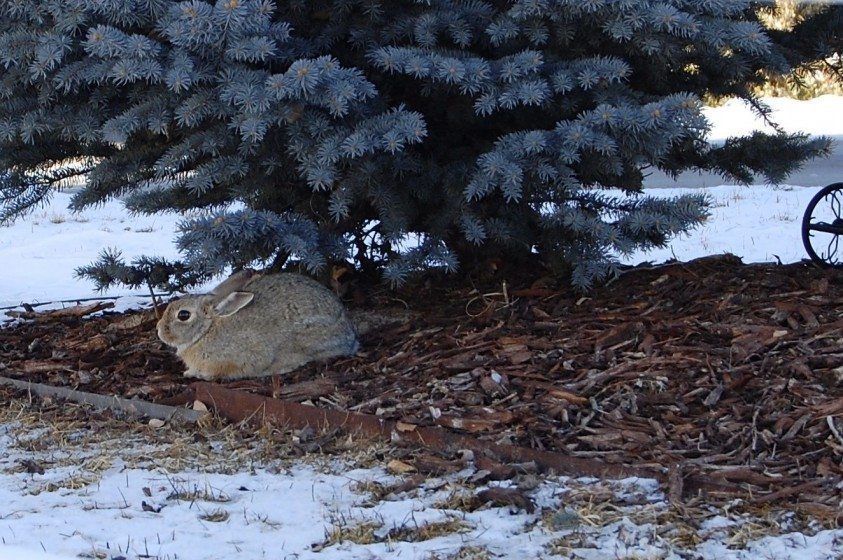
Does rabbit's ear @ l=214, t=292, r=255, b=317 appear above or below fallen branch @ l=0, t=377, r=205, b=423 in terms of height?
above

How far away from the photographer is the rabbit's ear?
6254 mm

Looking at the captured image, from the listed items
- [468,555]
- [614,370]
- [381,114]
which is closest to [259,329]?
[381,114]

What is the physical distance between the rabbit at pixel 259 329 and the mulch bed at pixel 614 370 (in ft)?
0.46

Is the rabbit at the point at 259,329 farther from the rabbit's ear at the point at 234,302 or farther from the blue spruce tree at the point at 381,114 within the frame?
the blue spruce tree at the point at 381,114

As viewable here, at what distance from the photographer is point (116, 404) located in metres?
5.74

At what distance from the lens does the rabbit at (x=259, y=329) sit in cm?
619

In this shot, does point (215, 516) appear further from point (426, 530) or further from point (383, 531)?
point (426, 530)

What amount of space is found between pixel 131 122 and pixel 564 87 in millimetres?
2162

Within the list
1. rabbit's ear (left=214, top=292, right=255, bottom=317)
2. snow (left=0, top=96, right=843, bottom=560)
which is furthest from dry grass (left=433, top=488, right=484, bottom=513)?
rabbit's ear (left=214, top=292, right=255, bottom=317)

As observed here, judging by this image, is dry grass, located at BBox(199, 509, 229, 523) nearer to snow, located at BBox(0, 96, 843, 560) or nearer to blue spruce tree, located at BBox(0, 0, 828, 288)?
snow, located at BBox(0, 96, 843, 560)

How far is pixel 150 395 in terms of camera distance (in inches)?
232

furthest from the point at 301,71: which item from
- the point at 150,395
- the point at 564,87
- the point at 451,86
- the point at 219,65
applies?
the point at 150,395

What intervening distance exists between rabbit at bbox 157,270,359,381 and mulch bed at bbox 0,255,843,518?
0.14 metres

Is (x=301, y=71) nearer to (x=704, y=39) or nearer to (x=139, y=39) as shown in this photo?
(x=139, y=39)
